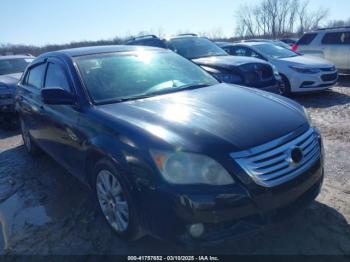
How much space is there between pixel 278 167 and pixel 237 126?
0.43 meters

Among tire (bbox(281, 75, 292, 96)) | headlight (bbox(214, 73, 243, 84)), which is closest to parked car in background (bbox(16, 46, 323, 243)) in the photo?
headlight (bbox(214, 73, 243, 84))

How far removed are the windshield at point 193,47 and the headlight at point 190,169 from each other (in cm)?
570

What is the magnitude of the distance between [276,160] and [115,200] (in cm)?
139

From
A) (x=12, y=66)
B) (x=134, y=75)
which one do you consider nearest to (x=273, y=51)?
(x=134, y=75)

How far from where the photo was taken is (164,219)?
2307 millimetres

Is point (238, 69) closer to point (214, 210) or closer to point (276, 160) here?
point (276, 160)

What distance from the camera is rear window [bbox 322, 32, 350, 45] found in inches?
419

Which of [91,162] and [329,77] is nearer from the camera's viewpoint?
[91,162]

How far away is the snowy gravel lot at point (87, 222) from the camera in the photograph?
2.76 m

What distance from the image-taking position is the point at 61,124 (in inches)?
141

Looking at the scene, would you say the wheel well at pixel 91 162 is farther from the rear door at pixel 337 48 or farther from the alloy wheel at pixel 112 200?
the rear door at pixel 337 48

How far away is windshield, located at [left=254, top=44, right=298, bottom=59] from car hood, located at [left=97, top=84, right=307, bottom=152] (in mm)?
6200

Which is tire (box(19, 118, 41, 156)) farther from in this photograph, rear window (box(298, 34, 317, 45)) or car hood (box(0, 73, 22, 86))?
rear window (box(298, 34, 317, 45))

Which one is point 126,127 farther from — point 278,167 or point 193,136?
point 278,167
